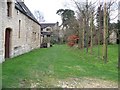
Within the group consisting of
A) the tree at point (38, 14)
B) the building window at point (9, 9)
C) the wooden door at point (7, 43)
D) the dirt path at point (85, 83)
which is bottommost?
the dirt path at point (85, 83)

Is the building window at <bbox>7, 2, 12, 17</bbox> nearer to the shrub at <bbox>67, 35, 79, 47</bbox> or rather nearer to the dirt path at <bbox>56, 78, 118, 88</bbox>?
the dirt path at <bbox>56, 78, 118, 88</bbox>

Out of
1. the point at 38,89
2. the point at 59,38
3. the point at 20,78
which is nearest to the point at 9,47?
the point at 20,78

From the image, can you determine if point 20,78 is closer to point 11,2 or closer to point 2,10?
point 2,10

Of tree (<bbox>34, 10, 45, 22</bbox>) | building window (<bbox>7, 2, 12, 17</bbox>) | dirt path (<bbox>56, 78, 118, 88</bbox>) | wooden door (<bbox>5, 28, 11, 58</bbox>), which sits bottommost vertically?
dirt path (<bbox>56, 78, 118, 88</bbox>)

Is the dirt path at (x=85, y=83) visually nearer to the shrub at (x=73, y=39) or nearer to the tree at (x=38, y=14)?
the shrub at (x=73, y=39)

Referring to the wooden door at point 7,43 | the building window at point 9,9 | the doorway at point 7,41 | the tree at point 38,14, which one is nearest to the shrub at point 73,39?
the doorway at point 7,41

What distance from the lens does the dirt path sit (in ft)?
25.1

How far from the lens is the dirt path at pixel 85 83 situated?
7.64 meters

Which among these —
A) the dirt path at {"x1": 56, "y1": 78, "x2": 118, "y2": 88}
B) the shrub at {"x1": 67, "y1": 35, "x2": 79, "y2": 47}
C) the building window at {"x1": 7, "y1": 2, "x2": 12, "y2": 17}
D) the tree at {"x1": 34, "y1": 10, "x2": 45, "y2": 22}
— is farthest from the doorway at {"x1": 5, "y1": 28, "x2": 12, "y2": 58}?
the tree at {"x1": 34, "y1": 10, "x2": 45, "y2": 22}

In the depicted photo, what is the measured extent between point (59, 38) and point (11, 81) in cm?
4661

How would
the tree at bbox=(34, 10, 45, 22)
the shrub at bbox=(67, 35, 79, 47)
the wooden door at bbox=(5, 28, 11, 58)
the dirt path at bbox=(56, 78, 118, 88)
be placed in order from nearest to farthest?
the dirt path at bbox=(56, 78, 118, 88) < the wooden door at bbox=(5, 28, 11, 58) < the shrub at bbox=(67, 35, 79, 47) < the tree at bbox=(34, 10, 45, 22)

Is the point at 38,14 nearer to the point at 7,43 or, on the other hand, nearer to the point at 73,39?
the point at 73,39

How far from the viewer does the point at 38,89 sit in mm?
6957

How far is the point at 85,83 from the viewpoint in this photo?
8.02 m
